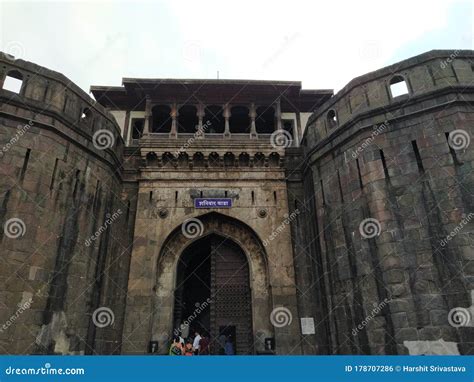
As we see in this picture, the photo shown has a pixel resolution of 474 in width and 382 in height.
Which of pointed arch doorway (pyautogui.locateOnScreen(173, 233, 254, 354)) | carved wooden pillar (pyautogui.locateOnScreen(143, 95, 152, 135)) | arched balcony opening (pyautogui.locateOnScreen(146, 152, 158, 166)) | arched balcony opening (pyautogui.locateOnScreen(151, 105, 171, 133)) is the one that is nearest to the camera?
pointed arch doorway (pyautogui.locateOnScreen(173, 233, 254, 354))

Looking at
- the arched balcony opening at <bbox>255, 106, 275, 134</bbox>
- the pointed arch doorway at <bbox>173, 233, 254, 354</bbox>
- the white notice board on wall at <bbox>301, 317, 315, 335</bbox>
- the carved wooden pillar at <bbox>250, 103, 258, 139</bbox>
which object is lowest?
the white notice board on wall at <bbox>301, 317, 315, 335</bbox>

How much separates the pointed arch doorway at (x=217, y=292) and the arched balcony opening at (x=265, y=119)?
270 inches

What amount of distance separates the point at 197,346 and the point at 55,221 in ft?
22.2

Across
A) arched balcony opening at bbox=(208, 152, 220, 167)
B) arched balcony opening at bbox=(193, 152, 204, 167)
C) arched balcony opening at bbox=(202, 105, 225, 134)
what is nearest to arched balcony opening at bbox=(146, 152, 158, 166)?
arched balcony opening at bbox=(193, 152, 204, 167)

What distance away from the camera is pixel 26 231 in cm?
1045

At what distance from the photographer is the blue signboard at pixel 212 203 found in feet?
48.8

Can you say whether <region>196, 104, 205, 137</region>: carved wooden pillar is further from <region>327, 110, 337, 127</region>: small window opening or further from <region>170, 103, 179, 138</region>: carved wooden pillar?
<region>327, 110, 337, 127</region>: small window opening

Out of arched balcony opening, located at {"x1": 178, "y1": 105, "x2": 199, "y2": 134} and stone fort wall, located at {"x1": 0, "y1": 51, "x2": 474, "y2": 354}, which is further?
arched balcony opening, located at {"x1": 178, "y1": 105, "x2": 199, "y2": 134}

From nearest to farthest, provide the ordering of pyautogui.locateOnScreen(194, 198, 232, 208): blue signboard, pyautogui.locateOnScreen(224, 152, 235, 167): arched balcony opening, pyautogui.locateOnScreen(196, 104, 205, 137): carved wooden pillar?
1. pyautogui.locateOnScreen(194, 198, 232, 208): blue signboard
2. pyautogui.locateOnScreen(224, 152, 235, 167): arched balcony opening
3. pyautogui.locateOnScreen(196, 104, 205, 137): carved wooden pillar

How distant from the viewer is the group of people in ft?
38.0

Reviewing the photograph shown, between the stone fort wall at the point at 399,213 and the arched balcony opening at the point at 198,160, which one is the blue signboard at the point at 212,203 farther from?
the stone fort wall at the point at 399,213

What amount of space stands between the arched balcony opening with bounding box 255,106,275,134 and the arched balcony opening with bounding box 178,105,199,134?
132 inches

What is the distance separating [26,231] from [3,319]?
2592 mm

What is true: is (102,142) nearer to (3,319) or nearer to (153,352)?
(3,319)
